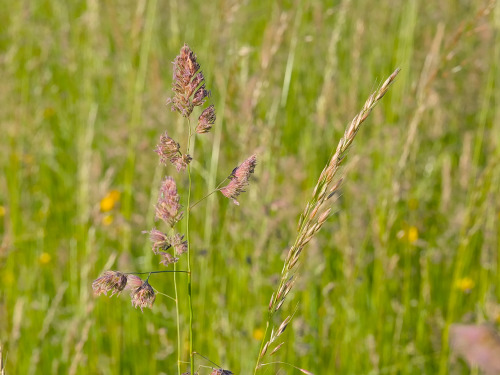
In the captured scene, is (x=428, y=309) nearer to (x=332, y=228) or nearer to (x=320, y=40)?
(x=332, y=228)

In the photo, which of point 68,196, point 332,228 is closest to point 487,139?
point 332,228

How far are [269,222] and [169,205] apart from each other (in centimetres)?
113

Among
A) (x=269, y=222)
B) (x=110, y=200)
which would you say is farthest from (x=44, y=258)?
(x=269, y=222)

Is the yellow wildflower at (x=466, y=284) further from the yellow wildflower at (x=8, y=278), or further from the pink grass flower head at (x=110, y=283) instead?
the pink grass flower head at (x=110, y=283)

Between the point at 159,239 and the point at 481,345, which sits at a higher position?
the point at 159,239

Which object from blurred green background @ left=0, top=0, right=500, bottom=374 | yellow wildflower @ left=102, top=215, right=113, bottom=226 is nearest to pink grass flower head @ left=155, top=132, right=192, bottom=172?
blurred green background @ left=0, top=0, right=500, bottom=374

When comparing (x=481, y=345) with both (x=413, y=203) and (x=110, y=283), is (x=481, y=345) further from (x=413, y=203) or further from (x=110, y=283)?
(x=413, y=203)

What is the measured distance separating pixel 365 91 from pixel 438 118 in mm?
538

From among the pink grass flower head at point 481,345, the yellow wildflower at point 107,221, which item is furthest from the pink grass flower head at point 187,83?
the yellow wildflower at point 107,221

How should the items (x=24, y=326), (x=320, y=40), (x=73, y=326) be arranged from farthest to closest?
(x=320, y=40)
(x=24, y=326)
(x=73, y=326)

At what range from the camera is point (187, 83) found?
2.46ft

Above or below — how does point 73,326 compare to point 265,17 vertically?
below

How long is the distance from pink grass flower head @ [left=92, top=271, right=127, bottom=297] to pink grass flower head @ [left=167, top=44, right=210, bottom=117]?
204mm

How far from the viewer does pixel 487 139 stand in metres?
3.19
